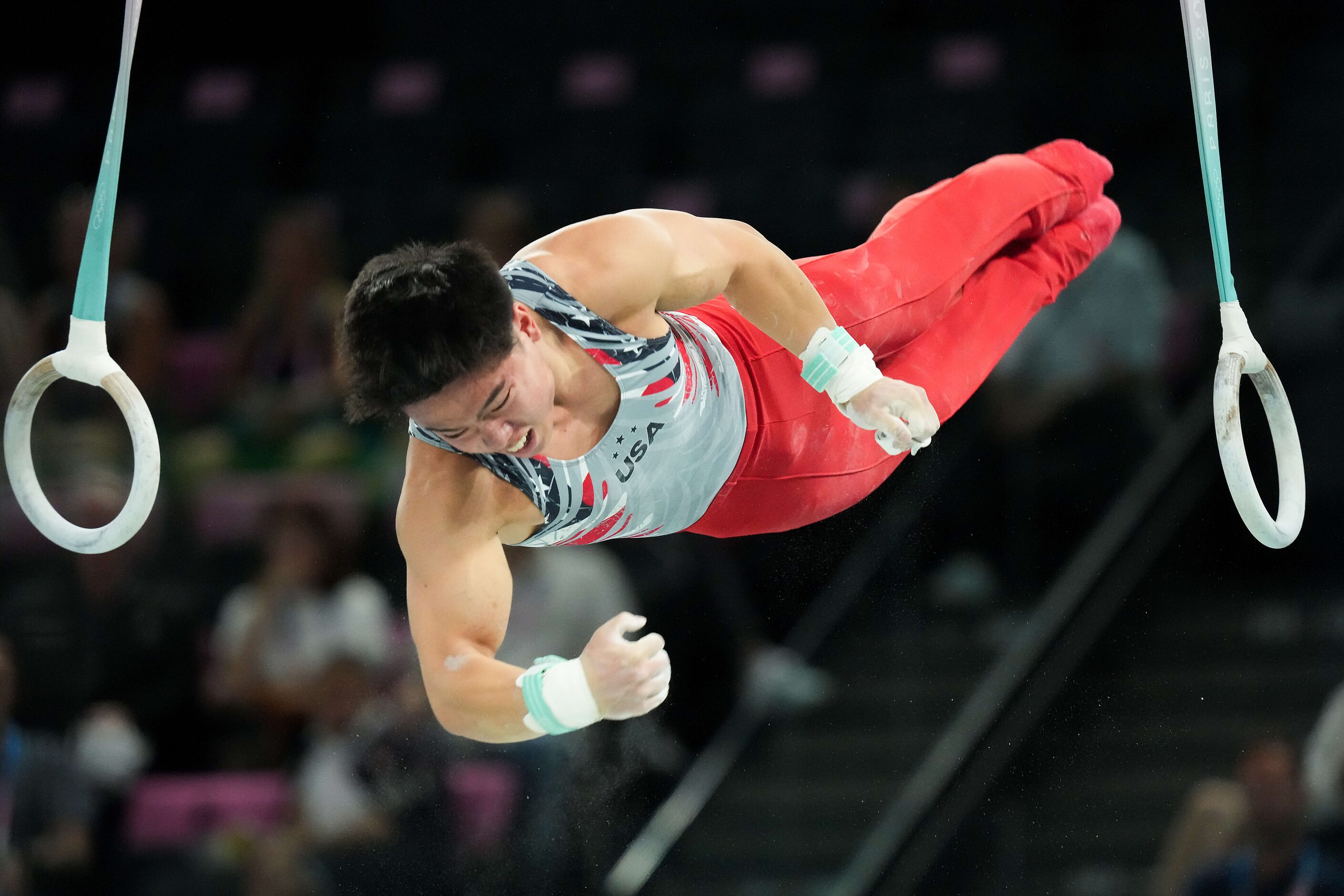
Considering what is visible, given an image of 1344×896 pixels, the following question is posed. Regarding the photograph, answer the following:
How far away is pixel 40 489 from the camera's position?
214 cm

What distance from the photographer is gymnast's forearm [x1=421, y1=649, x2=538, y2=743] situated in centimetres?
195

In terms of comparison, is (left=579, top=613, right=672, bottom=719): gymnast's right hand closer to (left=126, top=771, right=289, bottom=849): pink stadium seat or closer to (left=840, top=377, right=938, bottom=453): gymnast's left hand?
(left=840, top=377, right=938, bottom=453): gymnast's left hand

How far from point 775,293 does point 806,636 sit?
1.91 m

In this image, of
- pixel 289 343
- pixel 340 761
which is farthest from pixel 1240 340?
pixel 289 343

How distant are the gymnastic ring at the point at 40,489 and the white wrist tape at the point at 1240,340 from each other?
1.74 m

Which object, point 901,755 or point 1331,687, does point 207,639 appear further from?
point 1331,687

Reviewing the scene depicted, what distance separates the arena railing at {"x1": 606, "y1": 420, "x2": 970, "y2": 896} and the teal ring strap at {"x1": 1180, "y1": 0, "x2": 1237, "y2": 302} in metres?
1.52

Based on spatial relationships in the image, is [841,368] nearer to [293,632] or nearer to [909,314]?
[909,314]

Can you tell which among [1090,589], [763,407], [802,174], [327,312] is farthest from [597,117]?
[763,407]

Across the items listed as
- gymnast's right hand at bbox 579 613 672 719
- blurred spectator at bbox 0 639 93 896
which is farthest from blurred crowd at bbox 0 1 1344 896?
gymnast's right hand at bbox 579 613 672 719

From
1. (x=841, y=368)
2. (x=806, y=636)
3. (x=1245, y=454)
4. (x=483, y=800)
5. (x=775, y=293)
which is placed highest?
(x=775, y=293)

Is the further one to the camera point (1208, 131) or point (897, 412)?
point (1208, 131)

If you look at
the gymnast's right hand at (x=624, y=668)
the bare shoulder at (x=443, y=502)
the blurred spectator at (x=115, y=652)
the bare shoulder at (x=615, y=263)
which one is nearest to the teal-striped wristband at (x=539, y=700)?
the gymnast's right hand at (x=624, y=668)

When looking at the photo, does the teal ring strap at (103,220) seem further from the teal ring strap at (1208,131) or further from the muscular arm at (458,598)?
the teal ring strap at (1208,131)
